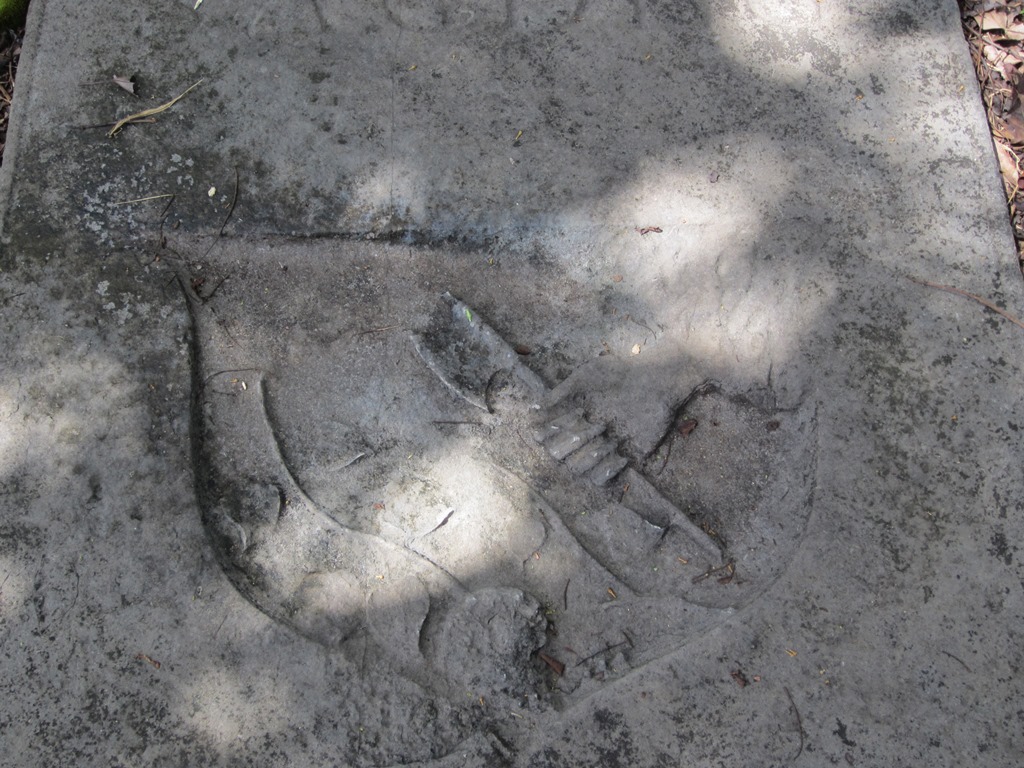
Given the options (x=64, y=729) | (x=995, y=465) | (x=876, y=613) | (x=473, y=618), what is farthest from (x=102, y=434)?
(x=995, y=465)

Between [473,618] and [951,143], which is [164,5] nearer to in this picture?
[473,618]

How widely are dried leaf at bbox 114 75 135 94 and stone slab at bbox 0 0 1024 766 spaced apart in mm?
26

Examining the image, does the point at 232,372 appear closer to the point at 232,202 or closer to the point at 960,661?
the point at 232,202

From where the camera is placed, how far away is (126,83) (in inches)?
91.9

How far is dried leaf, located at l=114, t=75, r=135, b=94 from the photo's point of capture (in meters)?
2.33

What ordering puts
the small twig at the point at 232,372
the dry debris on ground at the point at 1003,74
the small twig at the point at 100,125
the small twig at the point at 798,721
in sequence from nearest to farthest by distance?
the small twig at the point at 798,721
the small twig at the point at 232,372
the small twig at the point at 100,125
the dry debris on ground at the point at 1003,74

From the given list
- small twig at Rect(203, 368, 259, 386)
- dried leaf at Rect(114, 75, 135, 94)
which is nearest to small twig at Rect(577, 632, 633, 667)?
small twig at Rect(203, 368, 259, 386)

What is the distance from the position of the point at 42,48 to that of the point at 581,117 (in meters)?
1.56

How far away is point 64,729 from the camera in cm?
185

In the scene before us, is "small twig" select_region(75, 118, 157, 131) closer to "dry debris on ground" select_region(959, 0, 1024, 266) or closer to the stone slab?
the stone slab

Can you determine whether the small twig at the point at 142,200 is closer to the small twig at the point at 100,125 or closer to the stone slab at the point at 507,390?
the stone slab at the point at 507,390

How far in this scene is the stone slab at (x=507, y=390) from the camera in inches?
75.5

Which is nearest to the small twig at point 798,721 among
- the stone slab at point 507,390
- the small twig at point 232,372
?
the stone slab at point 507,390

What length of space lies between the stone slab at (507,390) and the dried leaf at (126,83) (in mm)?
26
